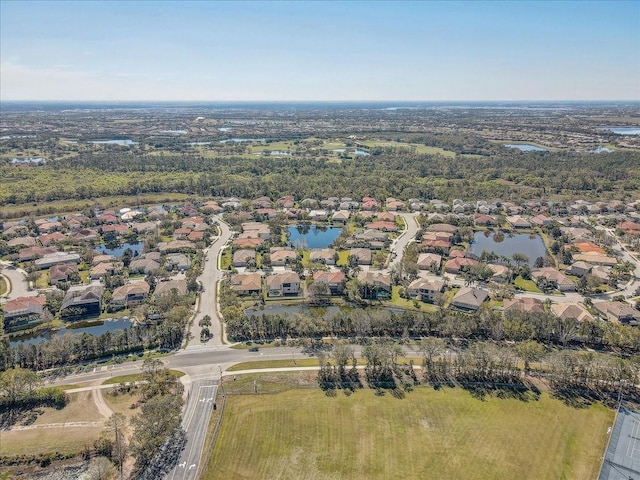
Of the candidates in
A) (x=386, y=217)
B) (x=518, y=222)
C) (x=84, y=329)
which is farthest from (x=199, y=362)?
(x=518, y=222)

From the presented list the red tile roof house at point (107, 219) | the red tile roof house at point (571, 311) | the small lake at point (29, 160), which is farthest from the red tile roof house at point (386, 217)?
the small lake at point (29, 160)

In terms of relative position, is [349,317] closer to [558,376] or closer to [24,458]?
[558,376]

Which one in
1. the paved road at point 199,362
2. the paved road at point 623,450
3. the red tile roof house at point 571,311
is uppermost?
the red tile roof house at point 571,311

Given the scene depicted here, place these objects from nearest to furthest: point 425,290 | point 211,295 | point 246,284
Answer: point 425,290 → point 211,295 → point 246,284

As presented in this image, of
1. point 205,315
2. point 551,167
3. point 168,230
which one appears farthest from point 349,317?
point 551,167

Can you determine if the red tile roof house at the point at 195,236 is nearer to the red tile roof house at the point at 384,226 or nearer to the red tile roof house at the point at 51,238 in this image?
the red tile roof house at the point at 51,238

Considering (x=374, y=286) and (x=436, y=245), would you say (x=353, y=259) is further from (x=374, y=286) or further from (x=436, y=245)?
(x=436, y=245)
